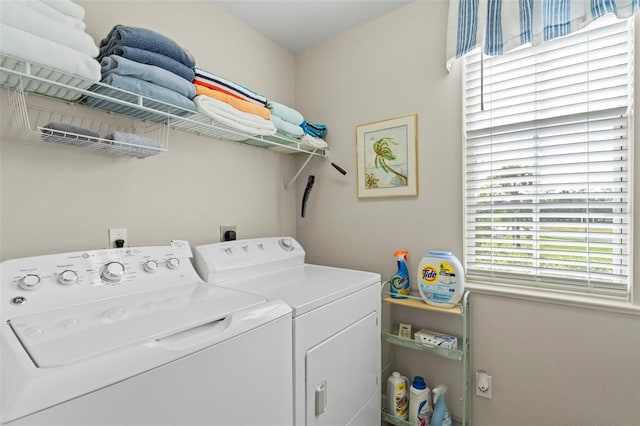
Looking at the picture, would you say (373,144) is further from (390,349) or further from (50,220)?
(50,220)

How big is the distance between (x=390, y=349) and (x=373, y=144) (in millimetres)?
1329

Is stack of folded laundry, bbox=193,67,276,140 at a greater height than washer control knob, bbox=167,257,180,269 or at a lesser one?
greater

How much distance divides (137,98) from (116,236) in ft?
2.01

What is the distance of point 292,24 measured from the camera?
2.02 meters

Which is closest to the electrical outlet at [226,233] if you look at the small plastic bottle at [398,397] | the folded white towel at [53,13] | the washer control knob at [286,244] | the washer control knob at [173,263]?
the washer control knob at [286,244]

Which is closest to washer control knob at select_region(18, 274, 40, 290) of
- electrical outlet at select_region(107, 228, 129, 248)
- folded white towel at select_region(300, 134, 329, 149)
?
electrical outlet at select_region(107, 228, 129, 248)

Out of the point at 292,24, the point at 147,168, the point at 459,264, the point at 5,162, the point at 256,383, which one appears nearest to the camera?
the point at 256,383

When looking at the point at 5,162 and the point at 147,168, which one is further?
the point at 147,168

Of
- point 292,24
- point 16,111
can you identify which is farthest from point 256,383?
point 292,24

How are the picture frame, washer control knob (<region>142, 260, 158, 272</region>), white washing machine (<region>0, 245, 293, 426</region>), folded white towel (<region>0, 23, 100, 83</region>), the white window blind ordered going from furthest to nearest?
the picture frame, the white window blind, washer control knob (<region>142, 260, 158, 272</region>), folded white towel (<region>0, 23, 100, 83</region>), white washing machine (<region>0, 245, 293, 426</region>)

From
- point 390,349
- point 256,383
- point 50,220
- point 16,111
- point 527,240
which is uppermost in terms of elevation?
point 16,111

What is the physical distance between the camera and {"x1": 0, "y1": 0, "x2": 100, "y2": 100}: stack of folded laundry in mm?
889

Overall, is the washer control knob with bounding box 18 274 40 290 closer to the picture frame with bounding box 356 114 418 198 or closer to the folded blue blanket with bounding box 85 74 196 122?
the folded blue blanket with bounding box 85 74 196 122

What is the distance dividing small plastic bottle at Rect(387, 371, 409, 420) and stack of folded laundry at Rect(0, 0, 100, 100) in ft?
6.63
